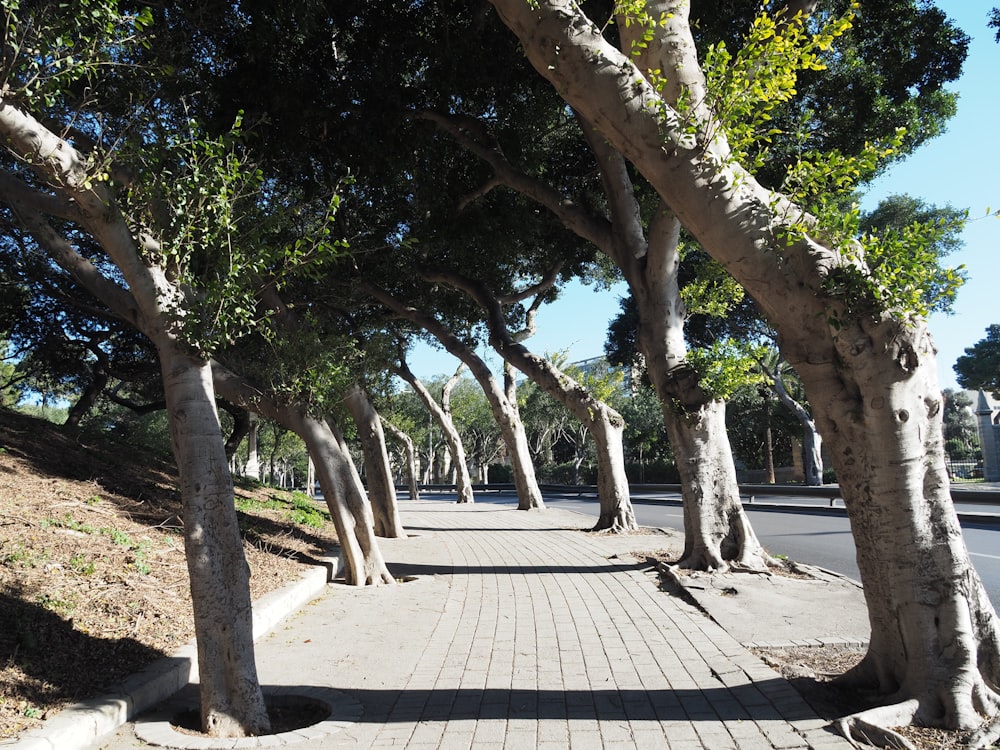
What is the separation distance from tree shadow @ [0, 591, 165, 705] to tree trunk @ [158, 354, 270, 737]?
78 cm

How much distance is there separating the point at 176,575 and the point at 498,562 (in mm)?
5052

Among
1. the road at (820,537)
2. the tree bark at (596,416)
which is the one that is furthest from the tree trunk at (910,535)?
the tree bark at (596,416)

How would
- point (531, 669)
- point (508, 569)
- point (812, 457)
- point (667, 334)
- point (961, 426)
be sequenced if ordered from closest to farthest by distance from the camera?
point (531, 669), point (667, 334), point (508, 569), point (812, 457), point (961, 426)

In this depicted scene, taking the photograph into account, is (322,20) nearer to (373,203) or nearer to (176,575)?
Result: (373,203)

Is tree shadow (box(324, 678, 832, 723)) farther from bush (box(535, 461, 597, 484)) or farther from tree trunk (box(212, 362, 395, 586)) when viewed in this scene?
bush (box(535, 461, 597, 484))

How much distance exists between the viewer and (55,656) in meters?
4.63

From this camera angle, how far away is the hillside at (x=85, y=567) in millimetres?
4504

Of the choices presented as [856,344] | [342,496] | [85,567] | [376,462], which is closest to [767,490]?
[376,462]

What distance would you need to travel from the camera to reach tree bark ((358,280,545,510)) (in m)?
15.7

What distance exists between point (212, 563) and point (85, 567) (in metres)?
2.46

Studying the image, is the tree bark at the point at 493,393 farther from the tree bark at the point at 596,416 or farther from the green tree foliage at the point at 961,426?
the green tree foliage at the point at 961,426

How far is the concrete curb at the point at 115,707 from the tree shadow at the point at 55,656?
0.14m

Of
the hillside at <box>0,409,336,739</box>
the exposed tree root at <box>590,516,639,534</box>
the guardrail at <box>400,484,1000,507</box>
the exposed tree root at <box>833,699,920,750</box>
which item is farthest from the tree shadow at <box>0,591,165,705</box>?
the guardrail at <box>400,484,1000,507</box>

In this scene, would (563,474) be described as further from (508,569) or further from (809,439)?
(508,569)
